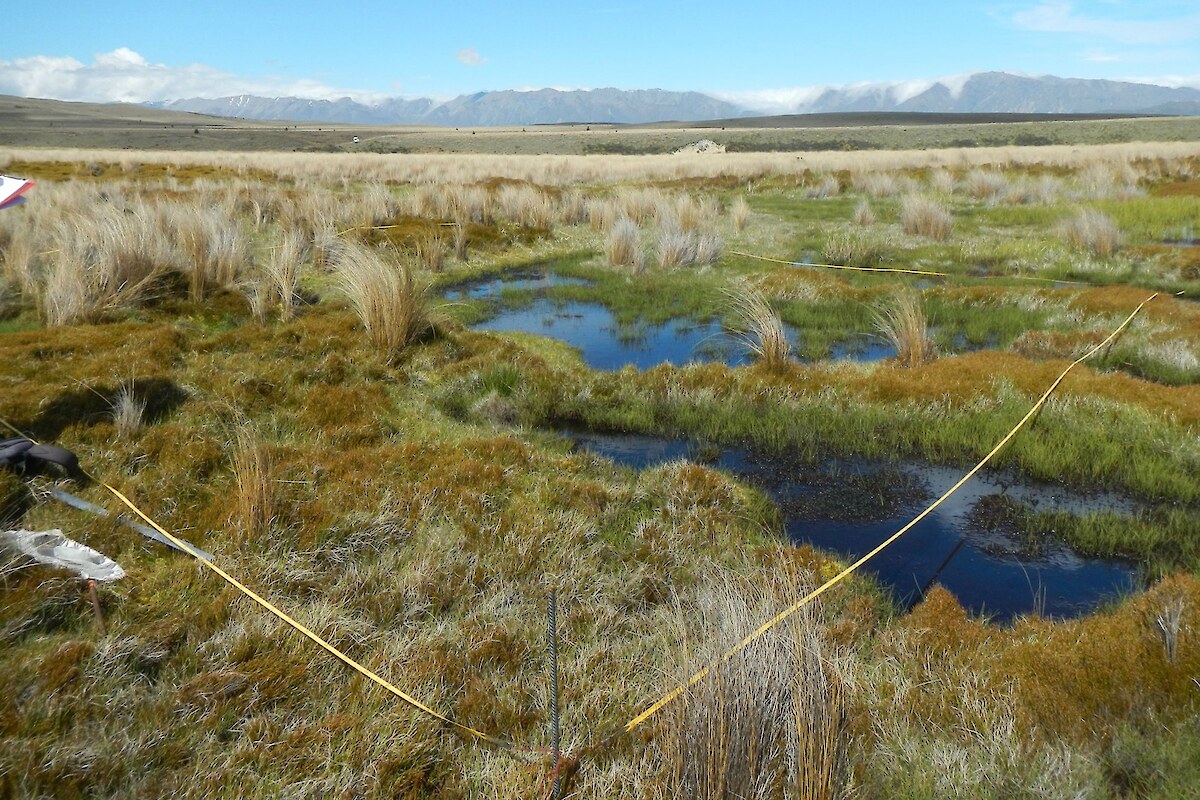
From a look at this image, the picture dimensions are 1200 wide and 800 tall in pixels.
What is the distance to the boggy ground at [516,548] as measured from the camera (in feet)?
7.68

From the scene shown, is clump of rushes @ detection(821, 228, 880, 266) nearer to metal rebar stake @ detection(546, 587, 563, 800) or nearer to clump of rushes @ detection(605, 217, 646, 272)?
clump of rushes @ detection(605, 217, 646, 272)

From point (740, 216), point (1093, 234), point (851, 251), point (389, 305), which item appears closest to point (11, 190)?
point (389, 305)

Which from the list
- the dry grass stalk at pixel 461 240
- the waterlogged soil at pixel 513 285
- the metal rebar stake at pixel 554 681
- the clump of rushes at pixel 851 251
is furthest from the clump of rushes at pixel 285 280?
the clump of rushes at pixel 851 251

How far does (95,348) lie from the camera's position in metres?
6.29

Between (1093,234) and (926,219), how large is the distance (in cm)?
322

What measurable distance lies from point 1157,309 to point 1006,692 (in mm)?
7918

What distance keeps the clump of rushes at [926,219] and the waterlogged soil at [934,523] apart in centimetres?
1125

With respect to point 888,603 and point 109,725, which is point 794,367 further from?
point 109,725

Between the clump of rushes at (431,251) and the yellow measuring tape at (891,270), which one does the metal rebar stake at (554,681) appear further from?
the yellow measuring tape at (891,270)

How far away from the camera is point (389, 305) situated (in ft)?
23.5

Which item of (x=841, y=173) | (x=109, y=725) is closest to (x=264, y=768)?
(x=109, y=725)

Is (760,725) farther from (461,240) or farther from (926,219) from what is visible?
(926,219)

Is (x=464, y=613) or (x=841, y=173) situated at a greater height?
(x=841, y=173)

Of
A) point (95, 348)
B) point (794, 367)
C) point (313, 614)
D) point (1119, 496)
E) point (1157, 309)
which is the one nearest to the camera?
point (313, 614)
